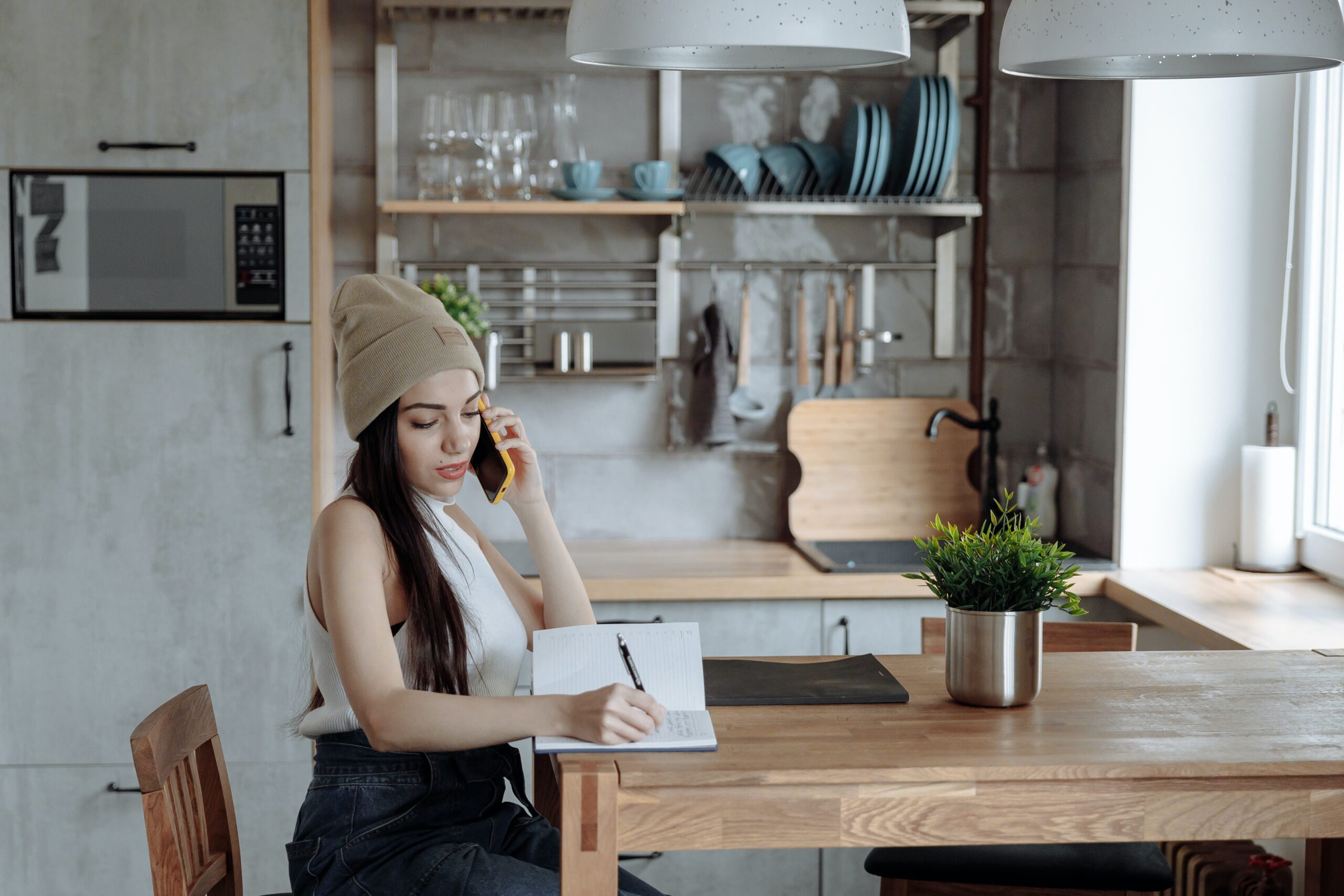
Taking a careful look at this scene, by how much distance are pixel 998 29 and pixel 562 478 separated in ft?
5.09

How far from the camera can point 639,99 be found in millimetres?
3172

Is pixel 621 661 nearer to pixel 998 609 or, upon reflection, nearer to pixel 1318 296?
pixel 998 609

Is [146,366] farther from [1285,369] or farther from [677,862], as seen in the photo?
[1285,369]

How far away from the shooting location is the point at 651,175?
2918 millimetres

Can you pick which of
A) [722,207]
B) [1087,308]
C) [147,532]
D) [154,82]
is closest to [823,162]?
[722,207]

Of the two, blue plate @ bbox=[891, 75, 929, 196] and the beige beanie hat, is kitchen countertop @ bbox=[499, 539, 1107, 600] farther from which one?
the beige beanie hat

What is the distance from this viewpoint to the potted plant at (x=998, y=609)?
150 cm

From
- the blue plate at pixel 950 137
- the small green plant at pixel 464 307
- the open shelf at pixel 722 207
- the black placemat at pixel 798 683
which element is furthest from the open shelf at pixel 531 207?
the black placemat at pixel 798 683

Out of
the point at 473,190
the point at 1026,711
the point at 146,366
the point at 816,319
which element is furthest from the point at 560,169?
the point at 1026,711

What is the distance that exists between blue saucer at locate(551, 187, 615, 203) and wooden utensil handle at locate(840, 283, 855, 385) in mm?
678

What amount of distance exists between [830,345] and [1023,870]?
64.6 inches

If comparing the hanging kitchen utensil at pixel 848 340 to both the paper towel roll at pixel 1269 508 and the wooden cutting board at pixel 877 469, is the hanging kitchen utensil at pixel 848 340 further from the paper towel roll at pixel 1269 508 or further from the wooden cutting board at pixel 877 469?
the paper towel roll at pixel 1269 508

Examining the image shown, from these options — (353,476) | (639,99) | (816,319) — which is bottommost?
(353,476)

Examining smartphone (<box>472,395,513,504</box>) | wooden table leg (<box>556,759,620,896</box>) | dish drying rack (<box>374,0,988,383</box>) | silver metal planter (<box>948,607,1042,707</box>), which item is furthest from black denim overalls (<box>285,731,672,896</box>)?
dish drying rack (<box>374,0,988,383</box>)
